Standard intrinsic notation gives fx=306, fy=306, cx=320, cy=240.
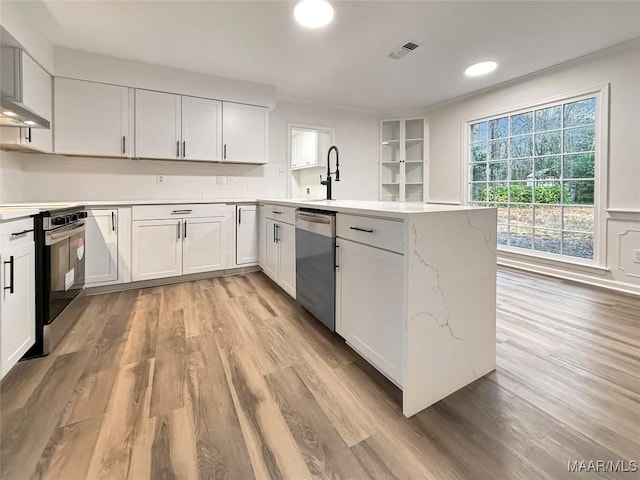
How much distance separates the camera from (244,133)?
3.86 meters

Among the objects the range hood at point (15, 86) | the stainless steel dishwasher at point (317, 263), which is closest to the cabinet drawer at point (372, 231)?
the stainless steel dishwasher at point (317, 263)

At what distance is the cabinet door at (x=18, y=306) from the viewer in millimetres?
1503

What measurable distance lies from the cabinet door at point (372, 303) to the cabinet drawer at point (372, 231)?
35mm

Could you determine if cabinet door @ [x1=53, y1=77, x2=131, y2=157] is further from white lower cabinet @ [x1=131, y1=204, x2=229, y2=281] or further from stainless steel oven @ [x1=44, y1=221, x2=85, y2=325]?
stainless steel oven @ [x1=44, y1=221, x2=85, y2=325]

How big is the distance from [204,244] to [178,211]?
1.49ft

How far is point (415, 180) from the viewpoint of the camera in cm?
536

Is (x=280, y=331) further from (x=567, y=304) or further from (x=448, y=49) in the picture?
(x=448, y=49)

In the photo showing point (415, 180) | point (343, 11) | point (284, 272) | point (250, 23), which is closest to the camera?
point (343, 11)

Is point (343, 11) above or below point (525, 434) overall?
above

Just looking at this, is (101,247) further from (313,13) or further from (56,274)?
(313,13)

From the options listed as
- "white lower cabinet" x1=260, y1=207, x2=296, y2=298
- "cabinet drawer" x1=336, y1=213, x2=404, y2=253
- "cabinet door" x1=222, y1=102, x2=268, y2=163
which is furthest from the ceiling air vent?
"cabinet drawer" x1=336, y1=213, x2=404, y2=253

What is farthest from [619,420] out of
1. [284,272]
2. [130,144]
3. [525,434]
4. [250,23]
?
[130,144]

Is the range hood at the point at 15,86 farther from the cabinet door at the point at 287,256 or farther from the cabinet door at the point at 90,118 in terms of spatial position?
the cabinet door at the point at 287,256

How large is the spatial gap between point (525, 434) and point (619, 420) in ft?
1.47
